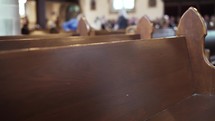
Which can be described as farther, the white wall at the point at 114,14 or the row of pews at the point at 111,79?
the white wall at the point at 114,14

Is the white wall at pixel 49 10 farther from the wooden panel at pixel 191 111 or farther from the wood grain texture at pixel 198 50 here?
the wooden panel at pixel 191 111

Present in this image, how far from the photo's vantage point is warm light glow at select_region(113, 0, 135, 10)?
464 inches

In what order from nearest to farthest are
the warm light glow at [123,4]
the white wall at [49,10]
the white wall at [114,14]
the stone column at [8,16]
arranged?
the stone column at [8,16] < the white wall at [114,14] < the warm light glow at [123,4] < the white wall at [49,10]

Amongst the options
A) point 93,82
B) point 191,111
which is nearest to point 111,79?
point 93,82

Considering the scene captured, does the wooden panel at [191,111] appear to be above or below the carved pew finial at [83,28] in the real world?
below

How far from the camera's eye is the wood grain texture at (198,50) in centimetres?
180

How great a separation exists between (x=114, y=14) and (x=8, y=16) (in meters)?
9.36

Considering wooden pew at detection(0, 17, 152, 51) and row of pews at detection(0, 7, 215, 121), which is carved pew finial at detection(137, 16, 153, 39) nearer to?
wooden pew at detection(0, 17, 152, 51)

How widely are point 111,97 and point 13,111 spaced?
0.46 m

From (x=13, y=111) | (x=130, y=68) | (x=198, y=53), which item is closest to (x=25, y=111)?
(x=13, y=111)

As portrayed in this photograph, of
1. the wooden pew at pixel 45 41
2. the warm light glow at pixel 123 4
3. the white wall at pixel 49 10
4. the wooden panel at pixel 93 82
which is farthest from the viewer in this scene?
the white wall at pixel 49 10

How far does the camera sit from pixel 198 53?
1.84m


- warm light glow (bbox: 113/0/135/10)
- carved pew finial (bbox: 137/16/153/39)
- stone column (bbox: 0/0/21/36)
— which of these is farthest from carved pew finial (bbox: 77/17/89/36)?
warm light glow (bbox: 113/0/135/10)

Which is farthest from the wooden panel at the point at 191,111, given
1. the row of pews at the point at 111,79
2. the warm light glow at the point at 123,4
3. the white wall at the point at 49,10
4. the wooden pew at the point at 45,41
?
the white wall at the point at 49,10
